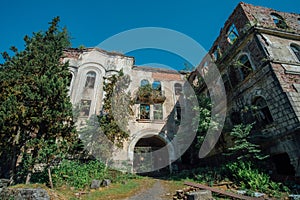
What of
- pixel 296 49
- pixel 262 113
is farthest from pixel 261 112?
pixel 296 49

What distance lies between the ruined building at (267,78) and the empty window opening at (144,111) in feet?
25.8

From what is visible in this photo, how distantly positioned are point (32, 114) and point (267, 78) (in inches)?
524

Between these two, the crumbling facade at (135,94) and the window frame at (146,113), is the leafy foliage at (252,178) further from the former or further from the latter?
the window frame at (146,113)

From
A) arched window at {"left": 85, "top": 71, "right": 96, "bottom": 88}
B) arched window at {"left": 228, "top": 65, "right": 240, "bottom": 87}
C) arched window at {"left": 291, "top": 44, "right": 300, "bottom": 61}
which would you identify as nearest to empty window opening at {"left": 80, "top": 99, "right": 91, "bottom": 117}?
arched window at {"left": 85, "top": 71, "right": 96, "bottom": 88}

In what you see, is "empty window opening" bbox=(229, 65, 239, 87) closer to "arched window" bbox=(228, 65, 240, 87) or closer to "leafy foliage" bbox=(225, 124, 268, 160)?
"arched window" bbox=(228, 65, 240, 87)

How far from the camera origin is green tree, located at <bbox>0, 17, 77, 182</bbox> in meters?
8.18

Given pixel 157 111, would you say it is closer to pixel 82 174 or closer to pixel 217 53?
pixel 217 53

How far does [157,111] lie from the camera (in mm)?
16922

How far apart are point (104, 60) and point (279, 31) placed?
1633 cm

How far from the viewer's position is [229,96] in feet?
39.3

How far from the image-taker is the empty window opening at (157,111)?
1667 cm

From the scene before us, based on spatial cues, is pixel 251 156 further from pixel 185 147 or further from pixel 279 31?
pixel 279 31

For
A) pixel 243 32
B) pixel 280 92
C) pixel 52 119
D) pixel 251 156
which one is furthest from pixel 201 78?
pixel 52 119

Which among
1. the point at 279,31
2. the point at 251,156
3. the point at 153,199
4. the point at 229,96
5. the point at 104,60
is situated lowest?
the point at 153,199
